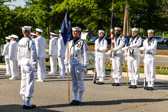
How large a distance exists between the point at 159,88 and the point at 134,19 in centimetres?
4517

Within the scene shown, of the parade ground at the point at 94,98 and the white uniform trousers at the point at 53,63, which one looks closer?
the parade ground at the point at 94,98

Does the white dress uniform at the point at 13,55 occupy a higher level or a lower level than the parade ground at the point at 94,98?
higher

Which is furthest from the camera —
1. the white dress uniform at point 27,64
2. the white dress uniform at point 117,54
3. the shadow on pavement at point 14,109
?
the white dress uniform at point 117,54

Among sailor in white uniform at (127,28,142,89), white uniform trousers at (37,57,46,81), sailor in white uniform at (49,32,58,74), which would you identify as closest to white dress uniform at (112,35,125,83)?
sailor in white uniform at (127,28,142,89)

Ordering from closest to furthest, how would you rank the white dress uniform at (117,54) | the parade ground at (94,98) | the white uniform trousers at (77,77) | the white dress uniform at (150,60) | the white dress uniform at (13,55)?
the parade ground at (94,98) → the white uniform trousers at (77,77) → the white dress uniform at (150,60) → the white dress uniform at (117,54) → the white dress uniform at (13,55)

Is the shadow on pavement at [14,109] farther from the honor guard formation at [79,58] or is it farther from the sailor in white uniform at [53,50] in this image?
the sailor in white uniform at [53,50]

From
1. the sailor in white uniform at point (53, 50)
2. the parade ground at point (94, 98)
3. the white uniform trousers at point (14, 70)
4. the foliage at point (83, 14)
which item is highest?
the foliage at point (83, 14)

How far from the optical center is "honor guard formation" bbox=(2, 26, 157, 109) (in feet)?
31.6

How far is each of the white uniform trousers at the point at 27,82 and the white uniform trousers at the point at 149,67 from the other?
4.80 metres

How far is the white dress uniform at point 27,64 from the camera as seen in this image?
9500mm

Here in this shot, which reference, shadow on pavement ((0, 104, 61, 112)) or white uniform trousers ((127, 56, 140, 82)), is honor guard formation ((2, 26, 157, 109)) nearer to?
white uniform trousers ((127, 56, 140, 82))

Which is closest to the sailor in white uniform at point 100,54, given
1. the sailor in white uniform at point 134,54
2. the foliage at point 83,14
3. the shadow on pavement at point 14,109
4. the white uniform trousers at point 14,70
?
the sailor in white uniform at point 134,54

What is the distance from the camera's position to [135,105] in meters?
9.79

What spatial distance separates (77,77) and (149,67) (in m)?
3.66
